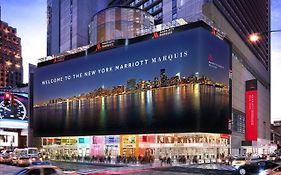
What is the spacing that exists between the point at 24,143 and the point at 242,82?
75753mm

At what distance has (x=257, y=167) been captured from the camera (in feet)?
112

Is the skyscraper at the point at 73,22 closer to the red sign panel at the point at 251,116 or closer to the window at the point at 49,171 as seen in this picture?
the red sign panel at the point at 251,116

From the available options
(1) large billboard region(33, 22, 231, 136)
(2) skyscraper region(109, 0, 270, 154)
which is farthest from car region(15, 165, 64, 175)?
(2) skyscraper region(109, 0, 270, 154)

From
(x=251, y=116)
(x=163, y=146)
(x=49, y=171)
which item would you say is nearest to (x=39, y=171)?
(x=49, y=171)

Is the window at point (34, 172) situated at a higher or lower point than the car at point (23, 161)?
higher

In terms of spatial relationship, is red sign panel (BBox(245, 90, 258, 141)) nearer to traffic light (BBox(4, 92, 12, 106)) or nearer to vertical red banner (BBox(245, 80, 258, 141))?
vertical red banner (BBox(245, 80, 258, 141))

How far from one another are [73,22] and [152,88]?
67.7 m

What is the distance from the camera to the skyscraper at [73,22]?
139750 mm

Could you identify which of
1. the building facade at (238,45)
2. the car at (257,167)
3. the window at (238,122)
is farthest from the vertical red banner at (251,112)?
the car at (257,167)

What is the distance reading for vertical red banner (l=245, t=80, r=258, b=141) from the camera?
4149 inches

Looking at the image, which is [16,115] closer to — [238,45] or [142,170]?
[238,45]

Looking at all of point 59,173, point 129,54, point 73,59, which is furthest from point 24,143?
point 59,173

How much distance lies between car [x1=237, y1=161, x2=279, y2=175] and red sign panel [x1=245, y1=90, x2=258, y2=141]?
72.2 meters

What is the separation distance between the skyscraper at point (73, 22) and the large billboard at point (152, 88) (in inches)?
1455
